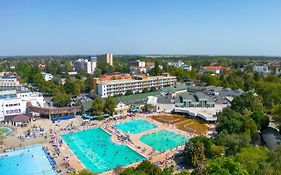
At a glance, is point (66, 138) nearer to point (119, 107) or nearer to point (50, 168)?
point (50, 168)

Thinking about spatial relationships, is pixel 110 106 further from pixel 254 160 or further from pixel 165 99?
pixel 254 160

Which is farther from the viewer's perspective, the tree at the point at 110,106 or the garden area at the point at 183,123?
the tree at the point at 110,106

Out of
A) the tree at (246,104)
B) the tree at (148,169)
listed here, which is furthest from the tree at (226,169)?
the tree at (246,104)

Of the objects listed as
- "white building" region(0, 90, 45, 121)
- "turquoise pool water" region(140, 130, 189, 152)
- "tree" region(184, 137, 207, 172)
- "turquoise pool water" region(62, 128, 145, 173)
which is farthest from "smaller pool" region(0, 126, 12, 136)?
"tree" region(184, 137, 207, 172)

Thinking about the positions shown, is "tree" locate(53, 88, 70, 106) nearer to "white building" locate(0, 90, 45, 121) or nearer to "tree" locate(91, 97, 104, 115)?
"white building" locate(0, 90, 45, 121)

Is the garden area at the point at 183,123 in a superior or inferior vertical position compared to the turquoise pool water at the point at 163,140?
superior

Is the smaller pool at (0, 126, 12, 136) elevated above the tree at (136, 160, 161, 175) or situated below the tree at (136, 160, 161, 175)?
below

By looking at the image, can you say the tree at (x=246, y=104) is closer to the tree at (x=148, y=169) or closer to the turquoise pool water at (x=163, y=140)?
the turquoise pool water at (x=163, y=140)
